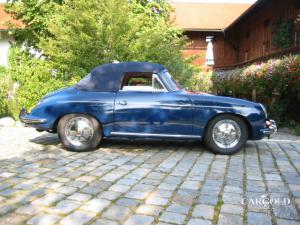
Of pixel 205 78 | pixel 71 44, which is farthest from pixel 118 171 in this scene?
pixel 205 78

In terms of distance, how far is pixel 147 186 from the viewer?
4230 millimetres

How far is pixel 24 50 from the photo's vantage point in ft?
41.5

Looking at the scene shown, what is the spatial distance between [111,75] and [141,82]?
55 cm

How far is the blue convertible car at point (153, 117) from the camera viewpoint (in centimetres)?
611

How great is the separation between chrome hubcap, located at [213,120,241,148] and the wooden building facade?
10.2 meters

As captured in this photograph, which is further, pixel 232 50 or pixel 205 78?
pixel 232 50

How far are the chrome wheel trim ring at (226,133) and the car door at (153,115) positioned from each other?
0.44m

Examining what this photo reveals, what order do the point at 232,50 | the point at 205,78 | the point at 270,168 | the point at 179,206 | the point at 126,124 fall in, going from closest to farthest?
the point at 179,206
the point at 270,168
the point at 126,124
the point at 205,78
the point at 232,50

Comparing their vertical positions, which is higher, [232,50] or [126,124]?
[232,50]

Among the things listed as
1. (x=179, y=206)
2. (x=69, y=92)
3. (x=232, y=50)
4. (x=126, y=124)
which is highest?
(x=232, y=50)

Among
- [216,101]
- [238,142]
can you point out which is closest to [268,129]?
[238,142]

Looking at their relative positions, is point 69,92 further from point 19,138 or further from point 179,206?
point 179,206

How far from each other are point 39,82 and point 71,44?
5.72 ft

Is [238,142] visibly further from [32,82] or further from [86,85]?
[32,82]
